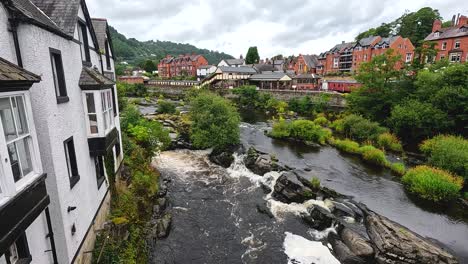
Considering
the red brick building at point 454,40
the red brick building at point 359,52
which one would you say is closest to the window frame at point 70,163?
the red brick building at point 359,52

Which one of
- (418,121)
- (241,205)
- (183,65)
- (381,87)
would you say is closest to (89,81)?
(241,205)

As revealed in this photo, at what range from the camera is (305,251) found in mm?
14109

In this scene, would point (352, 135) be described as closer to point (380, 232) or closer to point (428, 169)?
point (428, 169)

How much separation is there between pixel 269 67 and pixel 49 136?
104 m

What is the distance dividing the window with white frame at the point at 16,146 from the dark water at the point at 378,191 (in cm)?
1934

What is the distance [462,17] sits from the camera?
55812 millimetres

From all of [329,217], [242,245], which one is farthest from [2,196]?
[329,217]

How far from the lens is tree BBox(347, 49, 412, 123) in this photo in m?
34.4

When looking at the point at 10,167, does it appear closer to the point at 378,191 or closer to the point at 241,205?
the point at 241,205

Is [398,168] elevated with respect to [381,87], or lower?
lower

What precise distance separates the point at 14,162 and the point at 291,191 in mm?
17208

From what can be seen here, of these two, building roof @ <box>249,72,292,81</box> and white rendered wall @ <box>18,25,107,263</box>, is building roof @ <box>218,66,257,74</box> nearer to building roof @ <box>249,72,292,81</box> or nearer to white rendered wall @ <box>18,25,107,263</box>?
building roof @ <box>249,72,292,81</box>

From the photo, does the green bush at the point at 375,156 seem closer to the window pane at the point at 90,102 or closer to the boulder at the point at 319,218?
the boulder at the point at 319,218

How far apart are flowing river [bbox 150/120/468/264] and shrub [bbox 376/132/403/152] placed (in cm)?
469
